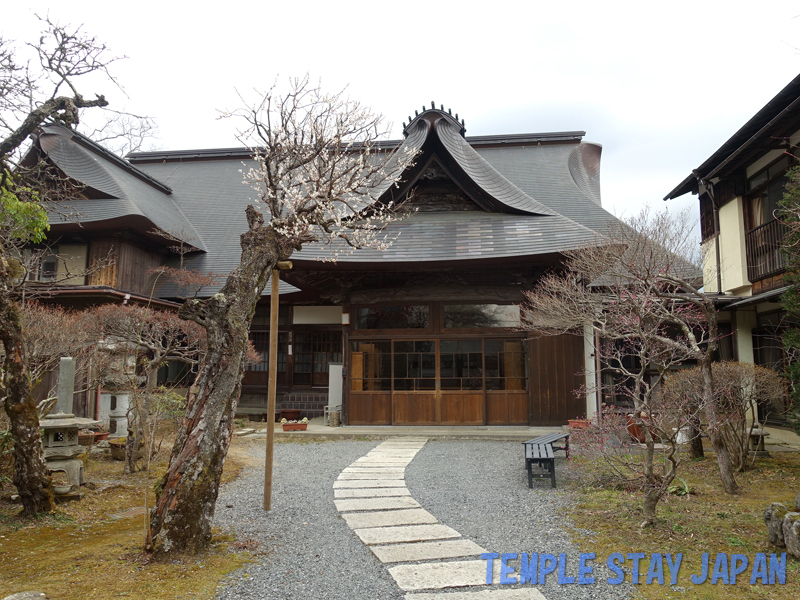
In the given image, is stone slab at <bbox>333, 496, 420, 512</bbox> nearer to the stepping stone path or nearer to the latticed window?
the stepping stone path

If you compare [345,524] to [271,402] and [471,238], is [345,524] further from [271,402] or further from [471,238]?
[471,238]

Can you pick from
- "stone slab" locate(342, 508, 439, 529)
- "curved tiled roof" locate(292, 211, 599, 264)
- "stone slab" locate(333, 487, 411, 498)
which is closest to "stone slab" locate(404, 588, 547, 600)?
"stone slab" locate(342, 508, 439, 529)

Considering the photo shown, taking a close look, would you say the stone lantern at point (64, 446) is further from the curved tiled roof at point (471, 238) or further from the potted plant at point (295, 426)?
the potted plant at point (295, 426)

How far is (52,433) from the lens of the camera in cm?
532

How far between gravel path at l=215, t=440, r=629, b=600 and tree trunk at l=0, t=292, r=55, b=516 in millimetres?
1562

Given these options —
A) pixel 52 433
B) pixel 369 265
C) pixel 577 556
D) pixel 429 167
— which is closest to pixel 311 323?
pixel 369 265

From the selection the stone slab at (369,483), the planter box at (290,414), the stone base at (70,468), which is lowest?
the stone slab at (369,483)

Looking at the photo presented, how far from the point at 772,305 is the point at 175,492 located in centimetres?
958

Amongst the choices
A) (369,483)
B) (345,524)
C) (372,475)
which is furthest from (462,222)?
(345,524)

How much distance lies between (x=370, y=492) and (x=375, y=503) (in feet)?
1.56

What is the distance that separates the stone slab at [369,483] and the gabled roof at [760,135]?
648cm

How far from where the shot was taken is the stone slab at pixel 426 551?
12.3 feet

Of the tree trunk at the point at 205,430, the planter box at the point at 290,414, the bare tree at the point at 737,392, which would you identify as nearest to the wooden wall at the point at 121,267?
the planter box at the point at 290,414

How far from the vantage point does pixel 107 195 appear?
12719 mm
